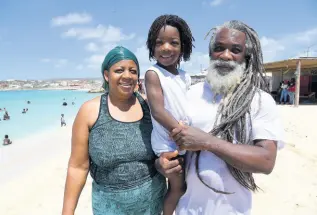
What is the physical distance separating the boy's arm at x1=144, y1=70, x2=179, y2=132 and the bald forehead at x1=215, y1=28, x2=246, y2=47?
0.56 meters

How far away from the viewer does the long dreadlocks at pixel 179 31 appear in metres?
2.29

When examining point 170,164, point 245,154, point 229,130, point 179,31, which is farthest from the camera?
point 179,31

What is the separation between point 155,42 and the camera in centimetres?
233

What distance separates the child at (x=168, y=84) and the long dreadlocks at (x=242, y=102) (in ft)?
0.85

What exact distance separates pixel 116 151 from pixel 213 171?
0.72m

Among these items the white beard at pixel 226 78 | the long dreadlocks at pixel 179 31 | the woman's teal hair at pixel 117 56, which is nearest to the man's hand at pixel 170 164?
the white beard at pixel 226 78

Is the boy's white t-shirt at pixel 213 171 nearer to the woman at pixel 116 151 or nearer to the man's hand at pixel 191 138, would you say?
the man's hand at pixel 191 138

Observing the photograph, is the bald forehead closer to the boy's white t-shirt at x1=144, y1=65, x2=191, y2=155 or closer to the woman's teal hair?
the boy's white t-shirt at x1=144, y1=65, x2=191, y2=155

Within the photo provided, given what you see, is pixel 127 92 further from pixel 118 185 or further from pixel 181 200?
pixel 181 200

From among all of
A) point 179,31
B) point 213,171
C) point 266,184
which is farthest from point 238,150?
point 266,184

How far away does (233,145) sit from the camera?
1514 millimetres

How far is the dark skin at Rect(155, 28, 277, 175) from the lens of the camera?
1502mm

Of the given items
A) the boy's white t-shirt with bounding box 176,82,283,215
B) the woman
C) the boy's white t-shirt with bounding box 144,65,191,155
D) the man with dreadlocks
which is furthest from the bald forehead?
the woman

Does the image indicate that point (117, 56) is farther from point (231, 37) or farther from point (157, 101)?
point (231, 37)
